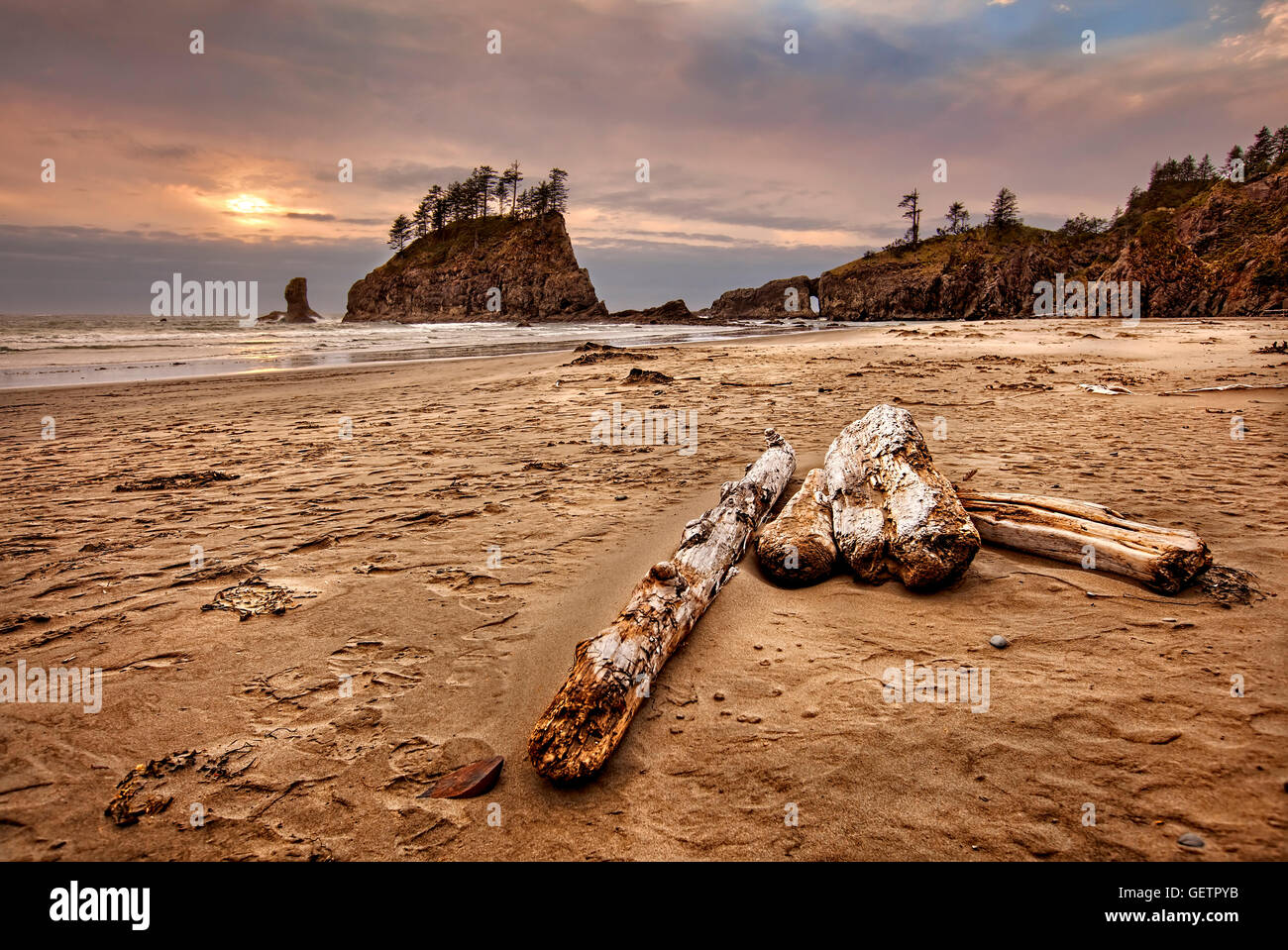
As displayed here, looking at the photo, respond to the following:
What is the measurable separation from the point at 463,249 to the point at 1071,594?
308ft

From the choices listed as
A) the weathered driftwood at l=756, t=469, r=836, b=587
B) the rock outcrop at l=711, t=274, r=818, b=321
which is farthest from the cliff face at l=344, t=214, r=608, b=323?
the weathered driftwood at l=756, t=469, r=836, b=587

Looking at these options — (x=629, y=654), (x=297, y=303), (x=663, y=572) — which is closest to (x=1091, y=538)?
(x=663, y=572)

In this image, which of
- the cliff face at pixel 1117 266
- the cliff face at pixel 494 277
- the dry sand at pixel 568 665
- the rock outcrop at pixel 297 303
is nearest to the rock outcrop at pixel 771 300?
the cliff face at pixel 1117 266

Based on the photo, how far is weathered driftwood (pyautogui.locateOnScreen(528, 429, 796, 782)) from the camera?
2.39m

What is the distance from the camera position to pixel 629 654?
2705 millimetres

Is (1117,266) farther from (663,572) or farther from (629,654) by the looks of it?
(629,654)

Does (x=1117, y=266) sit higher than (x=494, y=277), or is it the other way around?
(x=494, y=277)

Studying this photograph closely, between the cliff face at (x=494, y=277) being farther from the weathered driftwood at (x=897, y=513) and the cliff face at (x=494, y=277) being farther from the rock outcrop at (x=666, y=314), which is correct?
the weathered driftwood at (x=897, y=513)

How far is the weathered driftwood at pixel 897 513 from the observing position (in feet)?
11.9

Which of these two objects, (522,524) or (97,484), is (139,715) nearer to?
(522,524)

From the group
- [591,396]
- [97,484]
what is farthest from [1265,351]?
[97,484]

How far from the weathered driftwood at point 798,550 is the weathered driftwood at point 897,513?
133 mm

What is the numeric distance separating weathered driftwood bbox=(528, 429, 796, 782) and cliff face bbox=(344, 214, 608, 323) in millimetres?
77491

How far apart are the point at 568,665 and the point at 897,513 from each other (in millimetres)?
2490
